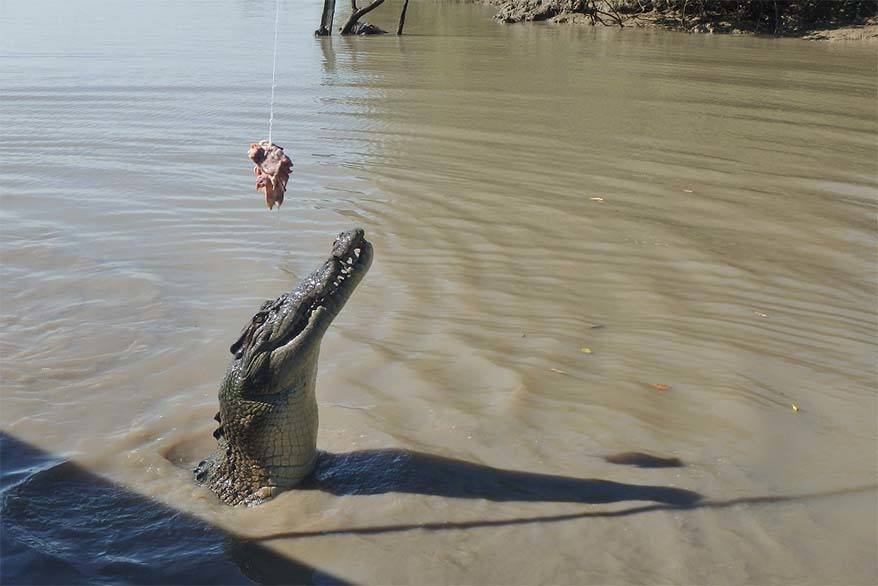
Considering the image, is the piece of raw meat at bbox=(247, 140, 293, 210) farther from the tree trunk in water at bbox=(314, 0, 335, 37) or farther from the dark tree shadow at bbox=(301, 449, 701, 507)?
the tree trunk in water at bbox=(314, 0, 335, 37)

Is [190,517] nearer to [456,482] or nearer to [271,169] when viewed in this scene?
[456,482]

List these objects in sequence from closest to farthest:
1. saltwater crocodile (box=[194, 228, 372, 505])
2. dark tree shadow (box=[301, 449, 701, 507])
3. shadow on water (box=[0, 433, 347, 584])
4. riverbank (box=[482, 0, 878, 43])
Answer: shadow on water (box=[0, 433, 347, 584]), saltwater crocodile (box=[194, 228, 372, 505]), dark tree shadow (box=[301, 449, 701, 507]), riverbank (box=[482, 0, 878, 43])

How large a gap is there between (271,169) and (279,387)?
0.96 metres

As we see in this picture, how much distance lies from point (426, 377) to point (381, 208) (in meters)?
3.44

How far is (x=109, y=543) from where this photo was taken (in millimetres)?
3750

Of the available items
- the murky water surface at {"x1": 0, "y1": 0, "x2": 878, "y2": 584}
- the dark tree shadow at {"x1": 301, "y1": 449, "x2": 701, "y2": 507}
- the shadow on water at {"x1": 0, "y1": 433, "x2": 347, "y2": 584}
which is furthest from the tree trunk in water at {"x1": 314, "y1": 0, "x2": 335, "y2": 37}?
the dark tree shadow at {"x1": 301, "y1": 449, "x2": 701, "y2": 507}

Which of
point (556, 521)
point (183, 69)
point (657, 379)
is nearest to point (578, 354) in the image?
point (657, 379)

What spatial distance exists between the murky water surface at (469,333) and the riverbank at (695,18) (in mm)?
9848

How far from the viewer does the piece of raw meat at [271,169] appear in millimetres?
3925

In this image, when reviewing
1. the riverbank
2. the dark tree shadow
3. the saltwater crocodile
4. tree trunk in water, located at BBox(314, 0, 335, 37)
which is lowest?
the dark tree shadow

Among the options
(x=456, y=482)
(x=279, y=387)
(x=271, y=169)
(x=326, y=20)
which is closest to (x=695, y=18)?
(x=326, y=20)

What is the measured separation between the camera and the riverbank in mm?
21703

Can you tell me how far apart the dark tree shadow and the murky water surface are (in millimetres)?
17

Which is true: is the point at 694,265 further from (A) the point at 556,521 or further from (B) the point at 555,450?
(A) the point at 556,521
